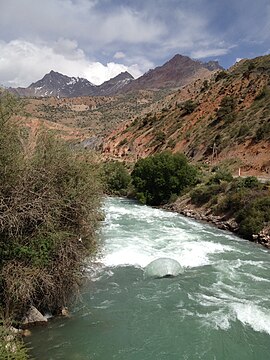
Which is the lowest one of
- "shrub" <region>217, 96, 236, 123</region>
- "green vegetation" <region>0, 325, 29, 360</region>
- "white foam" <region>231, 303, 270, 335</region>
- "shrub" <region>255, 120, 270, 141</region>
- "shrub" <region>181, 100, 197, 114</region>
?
→ "white foam" <region>231, 303, 270, 335</region>

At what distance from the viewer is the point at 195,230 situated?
2883cm

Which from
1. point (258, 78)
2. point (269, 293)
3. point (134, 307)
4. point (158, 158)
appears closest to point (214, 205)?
point (158, 158)

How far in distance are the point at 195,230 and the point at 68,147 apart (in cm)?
1719

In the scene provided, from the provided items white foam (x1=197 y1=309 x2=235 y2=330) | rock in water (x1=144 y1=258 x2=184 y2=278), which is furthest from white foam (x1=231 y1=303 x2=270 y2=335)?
rock in water (x1=144 y1=258 x2=184 y2=278)

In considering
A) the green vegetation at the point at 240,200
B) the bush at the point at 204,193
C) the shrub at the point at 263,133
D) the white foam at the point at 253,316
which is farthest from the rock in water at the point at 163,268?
the shrub at the point at 263,133

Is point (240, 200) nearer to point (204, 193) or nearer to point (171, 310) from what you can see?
point (204, 193)

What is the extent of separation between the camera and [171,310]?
14875 millimetres

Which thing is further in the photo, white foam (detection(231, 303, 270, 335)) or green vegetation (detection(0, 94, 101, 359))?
white foam (detection(231, 303, 270, 335))

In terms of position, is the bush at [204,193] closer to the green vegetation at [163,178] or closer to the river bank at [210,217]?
the river bank at [210,217]

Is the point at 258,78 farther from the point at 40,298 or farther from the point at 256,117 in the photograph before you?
the point at 40,298

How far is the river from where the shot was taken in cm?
1209

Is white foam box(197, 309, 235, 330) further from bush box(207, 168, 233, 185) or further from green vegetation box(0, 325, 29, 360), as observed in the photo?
bush box(207, 168, 233, 185)

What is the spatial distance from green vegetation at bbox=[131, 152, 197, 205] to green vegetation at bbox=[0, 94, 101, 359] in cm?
2835

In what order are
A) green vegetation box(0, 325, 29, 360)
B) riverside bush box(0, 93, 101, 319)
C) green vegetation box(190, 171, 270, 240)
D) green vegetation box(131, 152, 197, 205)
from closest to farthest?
green vegetation box(0, 325, 29, 360) < riverside bush box(0, 93, 101, 319) < green vegetation box(190, 171, 270, 240) < green vegetation box(131, 152, 197, 205)
